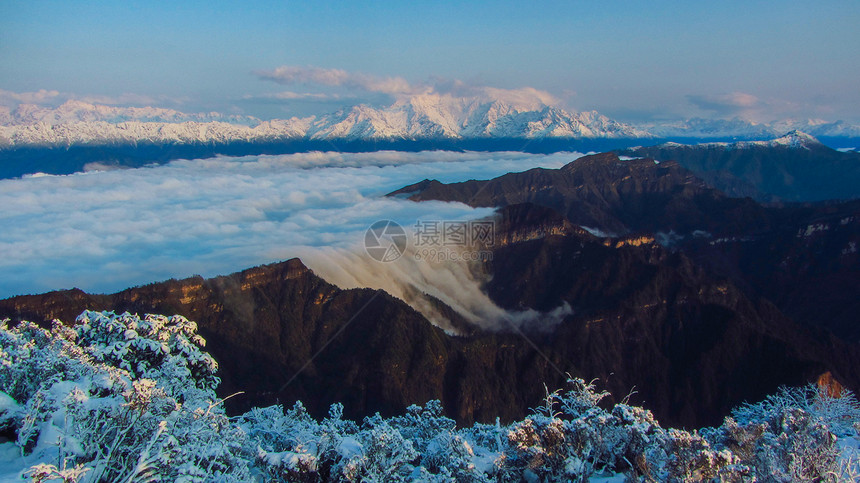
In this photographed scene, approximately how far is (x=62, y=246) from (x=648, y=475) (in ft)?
742

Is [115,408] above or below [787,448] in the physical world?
above

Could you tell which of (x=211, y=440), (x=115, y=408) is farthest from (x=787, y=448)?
(x=115, y=408)

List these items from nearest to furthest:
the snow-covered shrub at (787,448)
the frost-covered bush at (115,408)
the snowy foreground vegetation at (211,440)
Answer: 1. the frost-covered bush at (115,408)
2. the snowy foreground vegetation at (211,440)
3. the snow-covered shrub at (787,448)

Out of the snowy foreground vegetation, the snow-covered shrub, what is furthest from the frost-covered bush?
the snow-covered shrub

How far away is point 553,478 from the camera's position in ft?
94.7

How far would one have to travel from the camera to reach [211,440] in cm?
2420

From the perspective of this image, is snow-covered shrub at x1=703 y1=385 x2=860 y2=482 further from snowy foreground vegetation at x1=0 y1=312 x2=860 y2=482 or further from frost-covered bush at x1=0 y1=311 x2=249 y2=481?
frost-covered bush at x1=0 y1=311 x2=249 y2=481

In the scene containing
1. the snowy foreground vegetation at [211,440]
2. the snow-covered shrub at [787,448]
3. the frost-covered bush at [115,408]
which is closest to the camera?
the frost-covered bush at [115,408]

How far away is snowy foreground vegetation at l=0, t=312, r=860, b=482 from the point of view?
20328 mm

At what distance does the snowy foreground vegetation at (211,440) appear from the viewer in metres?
20.3

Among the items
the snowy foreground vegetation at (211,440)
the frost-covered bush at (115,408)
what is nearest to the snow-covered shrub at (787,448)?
the snowy foreground vegetation at (211,440)

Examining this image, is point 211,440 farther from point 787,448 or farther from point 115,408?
point 787,448

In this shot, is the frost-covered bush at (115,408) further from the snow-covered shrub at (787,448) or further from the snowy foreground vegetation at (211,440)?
the snow-covered shrub at (787,448)

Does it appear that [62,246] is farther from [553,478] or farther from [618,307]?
[553,478]
